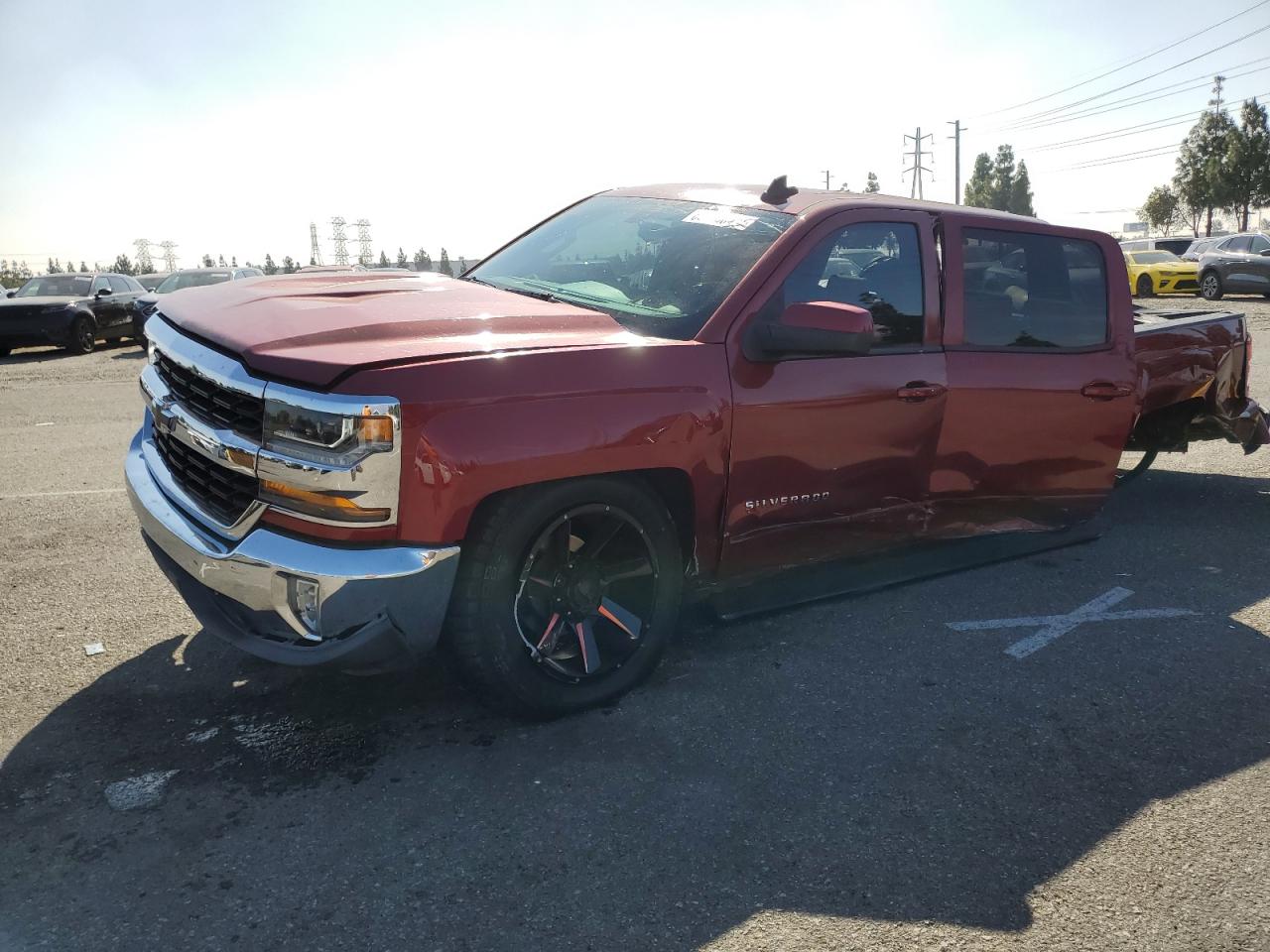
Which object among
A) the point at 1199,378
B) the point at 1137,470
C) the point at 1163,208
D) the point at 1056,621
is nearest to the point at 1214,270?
the point at 1137,470

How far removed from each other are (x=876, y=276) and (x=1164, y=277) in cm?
2656

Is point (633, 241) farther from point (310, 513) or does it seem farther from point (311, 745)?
point (311, 745)

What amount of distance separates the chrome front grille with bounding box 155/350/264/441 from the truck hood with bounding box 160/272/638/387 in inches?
4.5

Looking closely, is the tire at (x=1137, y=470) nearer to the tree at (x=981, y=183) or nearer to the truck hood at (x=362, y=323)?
the truck hood at (x=362, y=323)

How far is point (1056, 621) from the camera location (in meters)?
4.48

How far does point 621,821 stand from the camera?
286cm

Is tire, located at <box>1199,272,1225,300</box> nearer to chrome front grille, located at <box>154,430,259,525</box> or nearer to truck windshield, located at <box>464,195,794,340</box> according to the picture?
truck windshield, located at <box>464,195,794,340</box>

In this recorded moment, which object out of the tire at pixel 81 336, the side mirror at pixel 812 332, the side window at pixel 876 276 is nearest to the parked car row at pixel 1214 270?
the tire at pixel 81 336

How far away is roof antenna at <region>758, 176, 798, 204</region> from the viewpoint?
13.5ft

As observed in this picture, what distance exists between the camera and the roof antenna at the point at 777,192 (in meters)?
4.12

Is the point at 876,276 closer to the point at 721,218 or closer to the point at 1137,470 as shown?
the point at 721,218

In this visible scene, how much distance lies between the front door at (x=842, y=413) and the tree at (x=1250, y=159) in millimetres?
55846

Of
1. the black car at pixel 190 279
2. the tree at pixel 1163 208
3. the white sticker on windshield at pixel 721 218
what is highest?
the tree at pixel 1163 208

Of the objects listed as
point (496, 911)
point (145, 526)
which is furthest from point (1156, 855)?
point (145, 526)
